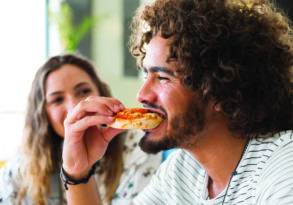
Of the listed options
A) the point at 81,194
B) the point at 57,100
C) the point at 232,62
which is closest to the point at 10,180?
the point at 57,100

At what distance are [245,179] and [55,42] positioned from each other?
4.01 m

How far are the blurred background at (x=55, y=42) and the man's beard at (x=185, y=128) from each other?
3.45 meters

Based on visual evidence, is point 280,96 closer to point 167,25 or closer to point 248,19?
point 248,19

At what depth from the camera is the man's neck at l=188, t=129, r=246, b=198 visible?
1.32 m

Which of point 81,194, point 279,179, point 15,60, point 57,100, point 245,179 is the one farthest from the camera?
point 15,60

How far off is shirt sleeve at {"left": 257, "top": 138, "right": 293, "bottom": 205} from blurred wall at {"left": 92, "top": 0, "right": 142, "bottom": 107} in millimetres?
3792

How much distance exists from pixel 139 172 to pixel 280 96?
0.97m

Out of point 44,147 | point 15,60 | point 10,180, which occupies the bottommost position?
point 10,180

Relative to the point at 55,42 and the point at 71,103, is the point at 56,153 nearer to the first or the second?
the point at 71,103

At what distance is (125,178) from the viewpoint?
7.11 feet

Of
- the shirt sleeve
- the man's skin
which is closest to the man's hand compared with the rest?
the man's skin

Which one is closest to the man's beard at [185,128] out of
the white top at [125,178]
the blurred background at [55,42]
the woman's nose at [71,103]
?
the white top at [125,178]

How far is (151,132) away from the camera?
1379 mm

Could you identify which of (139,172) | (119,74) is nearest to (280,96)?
(139,172)
